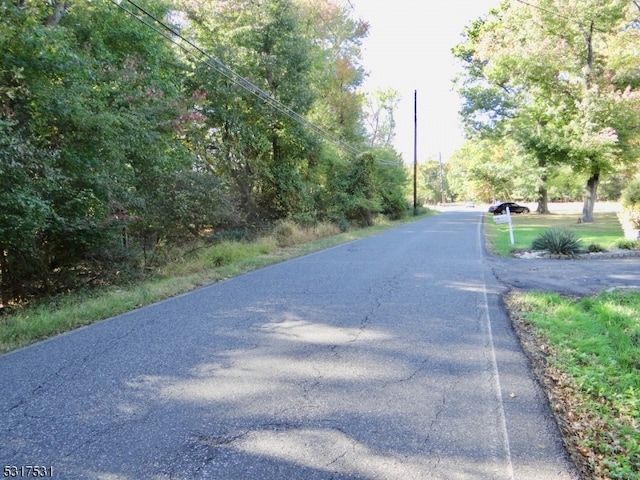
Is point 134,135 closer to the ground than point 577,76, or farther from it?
closer to the ground

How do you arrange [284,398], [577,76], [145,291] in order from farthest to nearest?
[577,76] → [145,291] → [284,398]

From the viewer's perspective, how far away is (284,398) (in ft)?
10.5

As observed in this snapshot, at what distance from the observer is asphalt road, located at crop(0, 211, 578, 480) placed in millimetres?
2426

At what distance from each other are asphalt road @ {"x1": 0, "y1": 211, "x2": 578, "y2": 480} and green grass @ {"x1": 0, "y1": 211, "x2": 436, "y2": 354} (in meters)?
0.40

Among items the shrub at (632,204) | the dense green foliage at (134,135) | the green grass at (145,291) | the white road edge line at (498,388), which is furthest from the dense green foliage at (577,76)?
the white road edge line at (498,388)

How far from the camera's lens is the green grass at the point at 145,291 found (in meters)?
5.00

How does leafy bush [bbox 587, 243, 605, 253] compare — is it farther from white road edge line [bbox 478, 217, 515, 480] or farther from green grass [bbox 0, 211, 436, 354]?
green grass [bbox 0, 211, 436, 354]

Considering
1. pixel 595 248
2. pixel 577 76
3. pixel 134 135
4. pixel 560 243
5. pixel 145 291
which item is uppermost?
pixel 577 76

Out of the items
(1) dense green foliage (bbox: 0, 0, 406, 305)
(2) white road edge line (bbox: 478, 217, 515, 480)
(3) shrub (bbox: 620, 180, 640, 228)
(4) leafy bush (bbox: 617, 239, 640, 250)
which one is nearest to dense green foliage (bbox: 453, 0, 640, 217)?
(3) shrub (bbox: 620, 180, 640, 228)

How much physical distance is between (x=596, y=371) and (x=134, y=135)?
29.6ft

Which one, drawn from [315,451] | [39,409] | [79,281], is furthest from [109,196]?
[315,451]

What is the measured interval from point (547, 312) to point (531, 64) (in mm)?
17863

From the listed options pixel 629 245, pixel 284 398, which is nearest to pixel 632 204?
pixel 629 245

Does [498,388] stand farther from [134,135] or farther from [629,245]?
[629,245]
